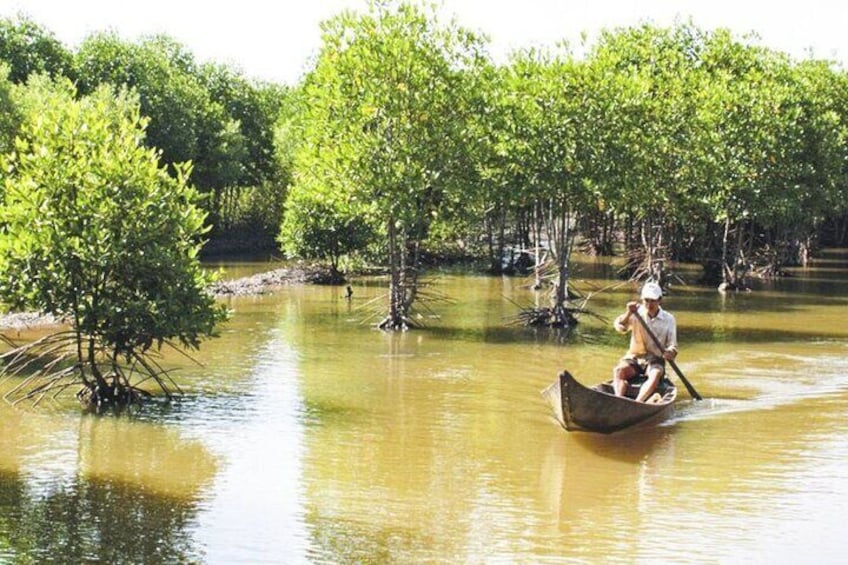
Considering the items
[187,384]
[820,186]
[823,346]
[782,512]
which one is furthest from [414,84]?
[820,186]

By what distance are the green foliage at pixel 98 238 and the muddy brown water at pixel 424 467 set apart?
1745 mm

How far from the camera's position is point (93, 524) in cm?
1333

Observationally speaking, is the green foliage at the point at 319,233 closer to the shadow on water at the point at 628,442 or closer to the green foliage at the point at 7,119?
the green foliage at the point at 7,119

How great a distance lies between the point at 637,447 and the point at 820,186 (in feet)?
109

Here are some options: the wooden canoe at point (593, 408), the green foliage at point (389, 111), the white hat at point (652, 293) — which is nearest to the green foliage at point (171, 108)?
the green foliage at point (389, 111)

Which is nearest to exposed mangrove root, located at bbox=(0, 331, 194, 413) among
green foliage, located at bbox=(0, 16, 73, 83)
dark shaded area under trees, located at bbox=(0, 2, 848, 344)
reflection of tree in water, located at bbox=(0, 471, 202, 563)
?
reflection of tree in water, located at bbox=(0, 471, 202, 563)

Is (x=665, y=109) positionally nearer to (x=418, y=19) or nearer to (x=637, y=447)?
(x=418, y=19)

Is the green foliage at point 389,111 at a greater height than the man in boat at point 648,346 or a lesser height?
greater

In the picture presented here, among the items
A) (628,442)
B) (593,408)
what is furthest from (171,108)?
(593,408)

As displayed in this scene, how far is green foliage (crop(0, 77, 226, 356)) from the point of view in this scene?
60.8ft

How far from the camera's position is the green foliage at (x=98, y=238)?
1855 cm

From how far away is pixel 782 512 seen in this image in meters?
14.3

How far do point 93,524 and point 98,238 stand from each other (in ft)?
21.4

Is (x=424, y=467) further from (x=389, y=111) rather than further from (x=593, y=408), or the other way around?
(x=389, y=111)
